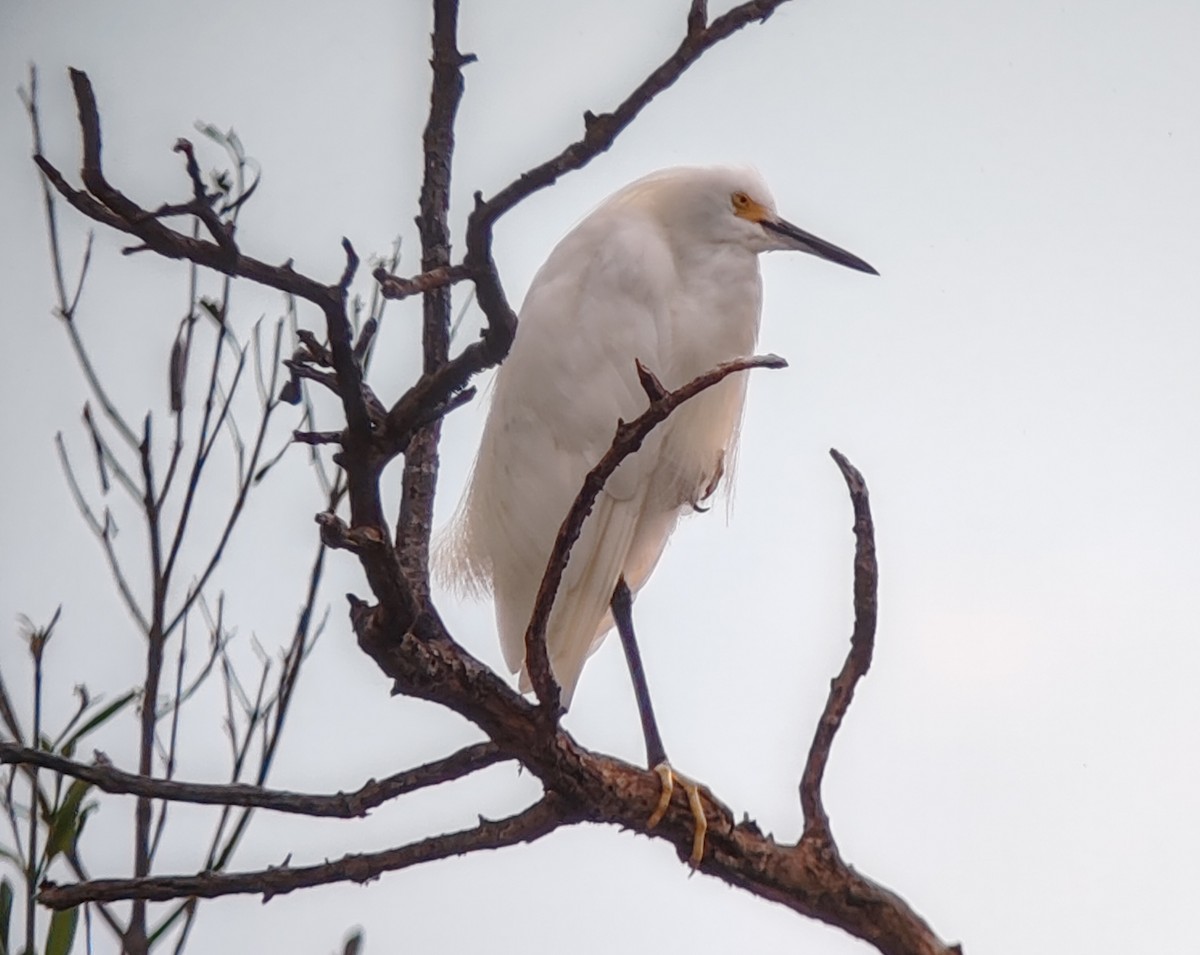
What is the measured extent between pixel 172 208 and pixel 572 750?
2.49 ft

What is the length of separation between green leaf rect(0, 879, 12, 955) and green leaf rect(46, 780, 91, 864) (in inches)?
3.1

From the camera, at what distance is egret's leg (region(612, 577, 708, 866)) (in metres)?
1.62

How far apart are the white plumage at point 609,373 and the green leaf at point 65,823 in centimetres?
84

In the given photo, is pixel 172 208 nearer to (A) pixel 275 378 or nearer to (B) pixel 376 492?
(B) pixel 376 492

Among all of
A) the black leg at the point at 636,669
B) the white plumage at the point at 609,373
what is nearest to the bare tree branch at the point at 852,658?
the black leg at the point at 636,669

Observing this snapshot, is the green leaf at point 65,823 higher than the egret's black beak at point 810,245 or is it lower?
lower

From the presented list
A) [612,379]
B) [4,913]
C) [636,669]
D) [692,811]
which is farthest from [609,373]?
[4,913]

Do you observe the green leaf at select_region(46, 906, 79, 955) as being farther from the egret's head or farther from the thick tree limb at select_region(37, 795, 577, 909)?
the egret's head

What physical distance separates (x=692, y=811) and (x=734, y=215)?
1073mm

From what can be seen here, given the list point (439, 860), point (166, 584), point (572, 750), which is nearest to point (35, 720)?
point (166, 584)

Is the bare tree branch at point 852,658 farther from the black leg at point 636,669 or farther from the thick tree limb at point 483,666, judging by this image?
the black leg at point 636,669

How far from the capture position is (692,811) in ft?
5.39

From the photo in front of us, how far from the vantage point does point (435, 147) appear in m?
1.45

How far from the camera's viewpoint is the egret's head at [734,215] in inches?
90.0
